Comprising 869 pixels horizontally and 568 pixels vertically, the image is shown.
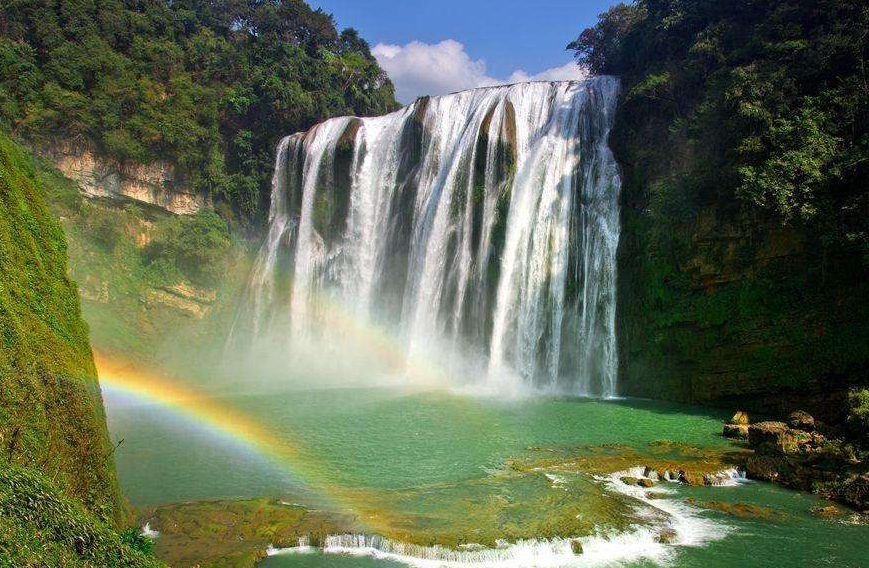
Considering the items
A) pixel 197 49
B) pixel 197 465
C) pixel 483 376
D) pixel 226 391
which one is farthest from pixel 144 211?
pixel 197 465

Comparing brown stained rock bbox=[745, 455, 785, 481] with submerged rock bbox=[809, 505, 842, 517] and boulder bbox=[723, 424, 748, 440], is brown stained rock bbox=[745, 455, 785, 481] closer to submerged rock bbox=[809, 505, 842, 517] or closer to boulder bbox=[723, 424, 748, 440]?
submerged rock bbox=[809, 505, 842, 517]

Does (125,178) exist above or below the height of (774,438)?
above

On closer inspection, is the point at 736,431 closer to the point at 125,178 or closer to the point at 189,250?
the point at 189,250

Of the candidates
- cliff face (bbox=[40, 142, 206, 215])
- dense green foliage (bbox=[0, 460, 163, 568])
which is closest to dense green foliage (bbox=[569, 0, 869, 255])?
dense green foliage (bbox=[0, 460, 163, 568])

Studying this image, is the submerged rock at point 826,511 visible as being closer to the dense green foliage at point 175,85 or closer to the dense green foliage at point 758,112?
the dense green foliage at point 758,112

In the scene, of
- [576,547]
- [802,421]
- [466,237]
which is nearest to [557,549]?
[576,547]
